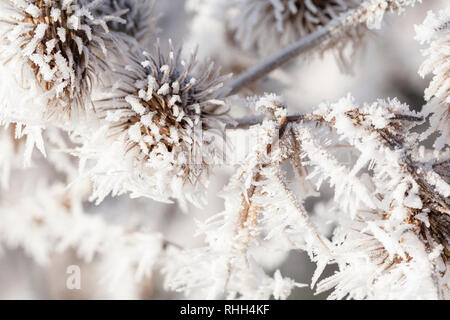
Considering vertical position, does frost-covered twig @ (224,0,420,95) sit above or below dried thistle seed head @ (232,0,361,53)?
below

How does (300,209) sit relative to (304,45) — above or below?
below

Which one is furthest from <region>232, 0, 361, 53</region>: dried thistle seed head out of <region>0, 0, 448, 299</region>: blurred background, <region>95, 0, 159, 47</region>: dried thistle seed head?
<region>95, 0, 159, 47</region>: dried thistle seed head

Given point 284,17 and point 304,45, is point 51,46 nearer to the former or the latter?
point 304,45

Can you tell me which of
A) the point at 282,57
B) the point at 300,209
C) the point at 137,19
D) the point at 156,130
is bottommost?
the point at 300,209

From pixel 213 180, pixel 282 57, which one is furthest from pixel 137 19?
pixel 213 180

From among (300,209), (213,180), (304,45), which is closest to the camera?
(300,209)

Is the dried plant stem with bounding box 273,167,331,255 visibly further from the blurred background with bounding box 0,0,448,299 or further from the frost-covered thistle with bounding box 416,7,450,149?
the blurred background with bounding box 0,0,448,299
